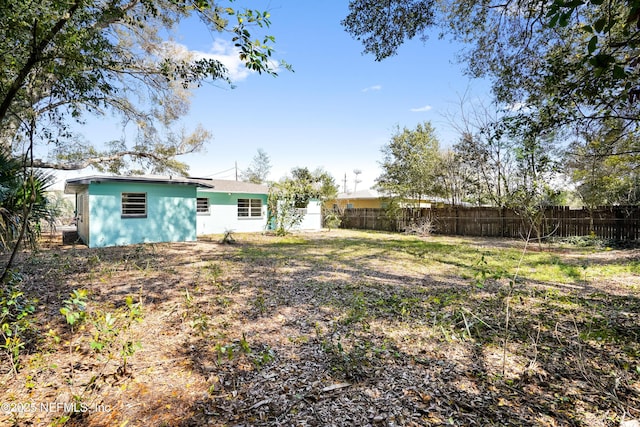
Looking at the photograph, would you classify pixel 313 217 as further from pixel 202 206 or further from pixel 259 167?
pixel 259 167

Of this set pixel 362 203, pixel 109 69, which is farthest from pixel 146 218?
pixel 362 203

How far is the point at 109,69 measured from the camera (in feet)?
17.5

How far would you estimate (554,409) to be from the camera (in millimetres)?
2072

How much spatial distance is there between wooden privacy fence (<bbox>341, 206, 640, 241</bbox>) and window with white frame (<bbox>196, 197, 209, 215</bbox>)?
32.7ft

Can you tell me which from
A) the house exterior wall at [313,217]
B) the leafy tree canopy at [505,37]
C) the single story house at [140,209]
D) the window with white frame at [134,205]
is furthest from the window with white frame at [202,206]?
the leafy tree canopy at [505,37]

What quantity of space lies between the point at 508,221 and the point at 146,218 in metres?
15.8

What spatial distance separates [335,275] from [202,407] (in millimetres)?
4247

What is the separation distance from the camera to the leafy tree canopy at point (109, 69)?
3145 millimetres

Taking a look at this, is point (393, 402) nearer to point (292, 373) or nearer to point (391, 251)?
point (292, 373)

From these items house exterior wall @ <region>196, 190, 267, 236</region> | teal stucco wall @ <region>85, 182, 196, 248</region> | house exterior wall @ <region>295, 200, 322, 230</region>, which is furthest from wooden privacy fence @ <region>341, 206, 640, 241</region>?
teal stucco wall @ <region>85, 182, 196, 248</region>

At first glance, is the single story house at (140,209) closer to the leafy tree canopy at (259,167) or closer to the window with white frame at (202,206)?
the window with white frame at (202,206)

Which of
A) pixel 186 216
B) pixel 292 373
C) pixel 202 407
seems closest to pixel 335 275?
pixel 292 373

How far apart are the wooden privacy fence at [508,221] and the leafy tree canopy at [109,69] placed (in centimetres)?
995

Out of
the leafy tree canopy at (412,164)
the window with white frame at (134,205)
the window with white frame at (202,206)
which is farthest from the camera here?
the leafy tree canopy at (412,164)
